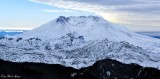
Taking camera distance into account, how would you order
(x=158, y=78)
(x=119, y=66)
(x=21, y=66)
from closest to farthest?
(x=119, y=66) → (x=158, y=78) → (x=21, y=66)

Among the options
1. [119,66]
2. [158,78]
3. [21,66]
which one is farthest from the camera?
[21,66]

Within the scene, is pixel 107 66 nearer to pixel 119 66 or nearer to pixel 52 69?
pixel 119 66

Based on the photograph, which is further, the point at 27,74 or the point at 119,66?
the point at 27,74

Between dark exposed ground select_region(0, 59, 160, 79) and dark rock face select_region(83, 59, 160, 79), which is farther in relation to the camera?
dark exposed ground select_region(0, 59, 160, 79)

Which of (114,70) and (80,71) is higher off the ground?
(114,70)

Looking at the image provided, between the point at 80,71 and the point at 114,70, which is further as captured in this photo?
the point at 80,71

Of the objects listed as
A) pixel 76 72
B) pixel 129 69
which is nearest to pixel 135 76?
pixel 129 69

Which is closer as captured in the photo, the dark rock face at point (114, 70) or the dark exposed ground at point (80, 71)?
the dark rock face at point (114, 70)
